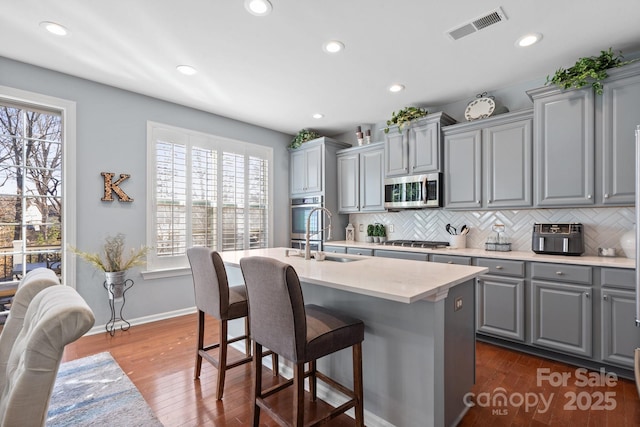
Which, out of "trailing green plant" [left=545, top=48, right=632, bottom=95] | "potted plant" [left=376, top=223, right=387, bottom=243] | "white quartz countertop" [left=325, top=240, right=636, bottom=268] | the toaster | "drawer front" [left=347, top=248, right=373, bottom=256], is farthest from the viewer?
"potted plant" [left=376, top=223, right=387, bottom=243]

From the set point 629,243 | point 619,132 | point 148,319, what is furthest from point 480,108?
point 148,319

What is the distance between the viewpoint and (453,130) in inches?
142

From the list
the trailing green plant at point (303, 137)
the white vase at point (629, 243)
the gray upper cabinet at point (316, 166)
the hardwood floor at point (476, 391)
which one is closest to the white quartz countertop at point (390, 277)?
the hardwood floor at point (476, 391)

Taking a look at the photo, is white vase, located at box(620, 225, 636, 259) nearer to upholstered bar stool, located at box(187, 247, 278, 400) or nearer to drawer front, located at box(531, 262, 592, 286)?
drawer front, located at box(531, 262, 592, 286)

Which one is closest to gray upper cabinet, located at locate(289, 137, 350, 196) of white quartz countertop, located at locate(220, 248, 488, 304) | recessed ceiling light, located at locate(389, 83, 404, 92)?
recessed ceiling light, located at locate(389, 83, 404, 92)

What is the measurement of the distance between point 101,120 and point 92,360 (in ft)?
8.10

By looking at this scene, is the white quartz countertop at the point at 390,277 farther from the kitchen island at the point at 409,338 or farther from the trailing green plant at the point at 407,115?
the trailing green plant at the point at 407,115

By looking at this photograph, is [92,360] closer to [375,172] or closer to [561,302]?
[375,172]

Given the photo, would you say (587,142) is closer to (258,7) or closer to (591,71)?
(591,71)

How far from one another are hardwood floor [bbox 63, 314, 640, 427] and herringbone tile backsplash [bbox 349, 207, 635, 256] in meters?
1.21

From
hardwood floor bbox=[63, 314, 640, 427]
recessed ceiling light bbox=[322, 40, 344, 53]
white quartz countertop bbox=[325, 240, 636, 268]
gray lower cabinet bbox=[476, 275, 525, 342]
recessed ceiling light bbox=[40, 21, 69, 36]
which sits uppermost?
recessed ceiling light bbox=[40, 21, 69, 36]

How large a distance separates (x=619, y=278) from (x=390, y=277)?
2.02 m

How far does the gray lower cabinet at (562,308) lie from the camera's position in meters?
2.54

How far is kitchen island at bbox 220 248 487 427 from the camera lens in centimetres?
158
